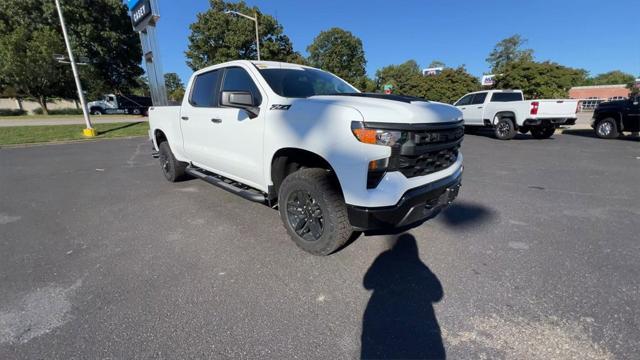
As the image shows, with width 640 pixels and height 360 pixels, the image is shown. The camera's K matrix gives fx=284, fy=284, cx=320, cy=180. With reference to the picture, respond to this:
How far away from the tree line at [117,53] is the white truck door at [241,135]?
18552 millimetres

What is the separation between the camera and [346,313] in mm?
2037

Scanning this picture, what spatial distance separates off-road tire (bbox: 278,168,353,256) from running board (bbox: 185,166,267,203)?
1.70 ft

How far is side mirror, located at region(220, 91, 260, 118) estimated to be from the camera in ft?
8.85

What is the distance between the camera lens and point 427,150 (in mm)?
2295

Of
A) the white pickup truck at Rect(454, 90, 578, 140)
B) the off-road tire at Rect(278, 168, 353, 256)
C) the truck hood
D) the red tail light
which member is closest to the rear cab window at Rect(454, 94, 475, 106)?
the white pickup truck at Rect(454, 90, 578, 140)

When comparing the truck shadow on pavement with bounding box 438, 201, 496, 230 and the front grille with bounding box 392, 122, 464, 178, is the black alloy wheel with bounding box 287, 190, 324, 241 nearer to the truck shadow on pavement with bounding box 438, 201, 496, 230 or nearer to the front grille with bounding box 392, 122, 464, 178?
the front grille with bounding box 392, 122, 464, 178

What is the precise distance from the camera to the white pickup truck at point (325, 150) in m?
2.14

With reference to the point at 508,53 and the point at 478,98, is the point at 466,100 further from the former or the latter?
the point at 508,53

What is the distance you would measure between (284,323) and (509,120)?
38.9 feet

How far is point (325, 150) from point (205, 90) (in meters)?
2.57

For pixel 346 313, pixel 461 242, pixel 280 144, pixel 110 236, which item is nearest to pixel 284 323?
pixel 346 313

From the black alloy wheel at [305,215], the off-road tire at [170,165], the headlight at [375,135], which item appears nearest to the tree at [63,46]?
the off-road tire at [170,165]

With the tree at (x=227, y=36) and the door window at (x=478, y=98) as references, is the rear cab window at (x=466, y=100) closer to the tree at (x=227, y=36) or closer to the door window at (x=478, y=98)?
the door window at (x=478, y=98)

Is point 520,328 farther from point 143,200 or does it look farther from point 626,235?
point 143,200
